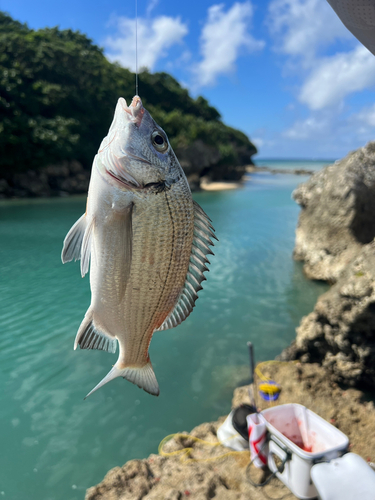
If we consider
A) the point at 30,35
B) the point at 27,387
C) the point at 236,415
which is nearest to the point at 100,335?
the point at 236,415

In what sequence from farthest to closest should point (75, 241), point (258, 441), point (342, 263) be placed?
point (342, 263), point (258, 441), point (75, 241)

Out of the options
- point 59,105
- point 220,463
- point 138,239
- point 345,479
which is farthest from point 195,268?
point 59,105

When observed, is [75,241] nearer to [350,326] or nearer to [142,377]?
[142,377]

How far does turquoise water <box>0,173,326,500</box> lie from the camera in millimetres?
4781

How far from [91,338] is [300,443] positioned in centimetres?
394

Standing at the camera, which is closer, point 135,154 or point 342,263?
point 135,154

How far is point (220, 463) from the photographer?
409cm

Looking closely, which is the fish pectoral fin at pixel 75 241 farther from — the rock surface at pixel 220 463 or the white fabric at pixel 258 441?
the white fabric at pixel 258 441

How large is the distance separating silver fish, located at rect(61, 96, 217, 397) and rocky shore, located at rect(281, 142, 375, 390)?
4.70m

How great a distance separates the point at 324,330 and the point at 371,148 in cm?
769

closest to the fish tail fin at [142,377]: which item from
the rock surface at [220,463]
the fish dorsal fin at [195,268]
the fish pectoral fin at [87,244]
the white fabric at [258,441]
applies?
the fish dorsal fin at [195,268]

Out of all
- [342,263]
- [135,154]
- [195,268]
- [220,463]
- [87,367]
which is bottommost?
[87,367]

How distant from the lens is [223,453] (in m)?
4.27

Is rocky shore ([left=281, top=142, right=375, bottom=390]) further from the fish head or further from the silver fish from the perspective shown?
the fish head
